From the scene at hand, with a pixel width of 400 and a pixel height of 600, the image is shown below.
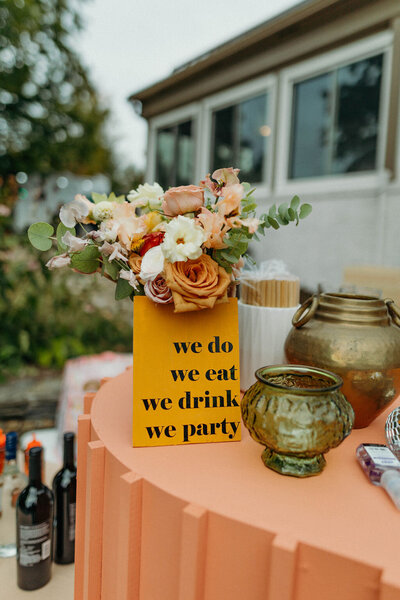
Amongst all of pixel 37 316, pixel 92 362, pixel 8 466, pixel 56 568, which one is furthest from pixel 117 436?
pixel 37 316

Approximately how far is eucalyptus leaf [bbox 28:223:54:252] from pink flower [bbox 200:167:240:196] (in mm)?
335

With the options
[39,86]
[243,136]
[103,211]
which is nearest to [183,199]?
[103,211]

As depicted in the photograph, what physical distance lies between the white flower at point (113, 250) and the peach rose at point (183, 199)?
12cm

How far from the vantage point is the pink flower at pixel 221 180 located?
0.82m

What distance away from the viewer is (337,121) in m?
4.64

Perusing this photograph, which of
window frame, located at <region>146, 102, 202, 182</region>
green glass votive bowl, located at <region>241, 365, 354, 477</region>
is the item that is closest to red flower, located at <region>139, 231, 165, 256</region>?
green glass votive bowl, located at <region>241, 365, 354, 477</region>

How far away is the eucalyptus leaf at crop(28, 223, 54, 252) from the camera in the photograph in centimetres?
87

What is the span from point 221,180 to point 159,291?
0.81 feet

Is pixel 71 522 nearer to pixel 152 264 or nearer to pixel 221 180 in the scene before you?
pixel 152 264

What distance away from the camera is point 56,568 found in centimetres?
130

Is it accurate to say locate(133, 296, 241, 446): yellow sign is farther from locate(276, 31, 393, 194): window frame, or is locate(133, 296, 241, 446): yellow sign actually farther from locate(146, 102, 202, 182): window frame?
locate(146, 102, 202, 182): window frame

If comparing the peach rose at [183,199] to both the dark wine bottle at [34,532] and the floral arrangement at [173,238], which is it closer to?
the floral arrangement at [173,238]

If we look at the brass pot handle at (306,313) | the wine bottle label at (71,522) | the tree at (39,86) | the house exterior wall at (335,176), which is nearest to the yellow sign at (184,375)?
the brass pot handle at (306,313)

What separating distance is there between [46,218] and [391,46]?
4.13 m
